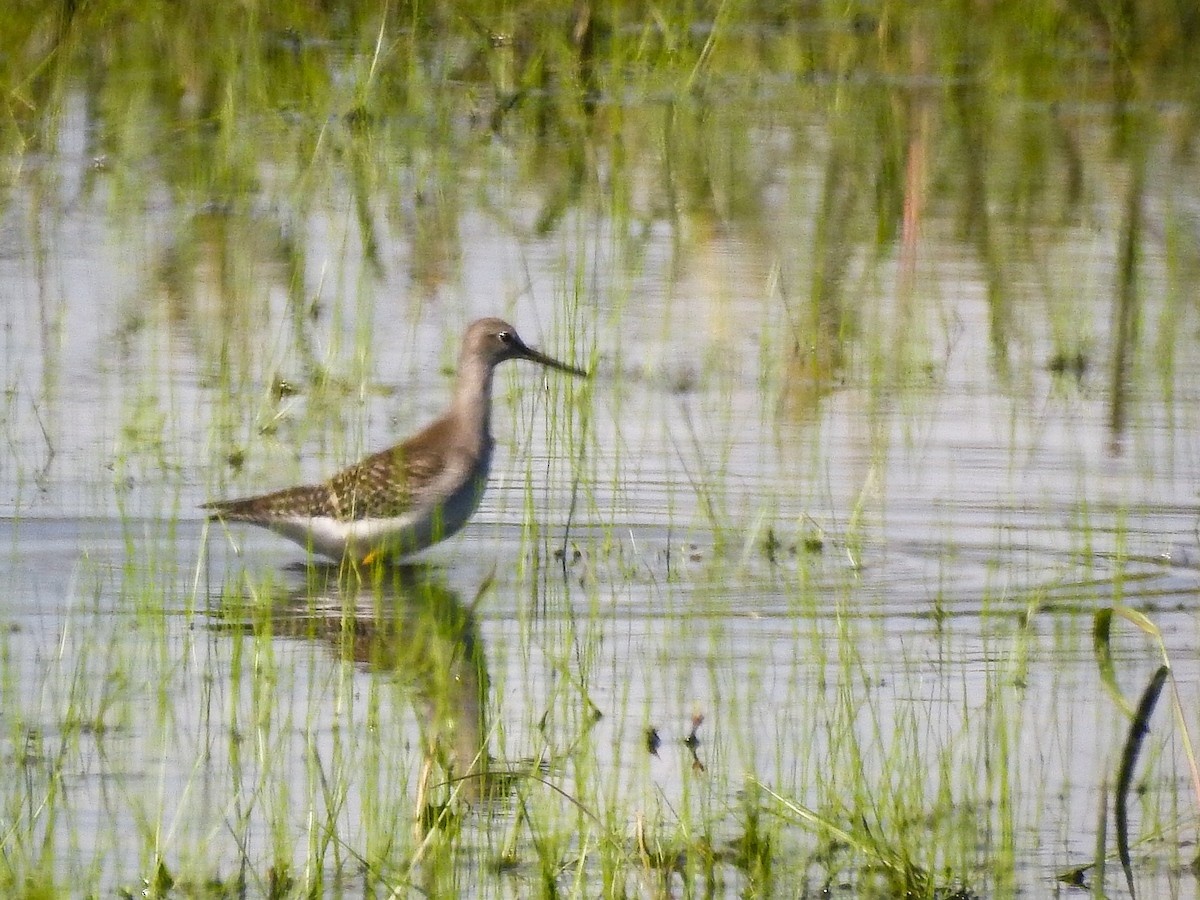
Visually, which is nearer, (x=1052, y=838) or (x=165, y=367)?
(x=1052, y=838)

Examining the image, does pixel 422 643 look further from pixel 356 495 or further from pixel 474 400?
pixel 474 400

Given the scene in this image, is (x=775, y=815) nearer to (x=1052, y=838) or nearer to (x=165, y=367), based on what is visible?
(x=1052, y=838)

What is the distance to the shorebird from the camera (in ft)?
21.5

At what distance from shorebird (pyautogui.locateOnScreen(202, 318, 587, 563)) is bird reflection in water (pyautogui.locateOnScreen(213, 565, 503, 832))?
9 centimetres

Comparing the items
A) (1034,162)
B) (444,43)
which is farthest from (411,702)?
(444,43)

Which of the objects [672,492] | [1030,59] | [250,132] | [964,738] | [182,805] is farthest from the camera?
[1030,59]

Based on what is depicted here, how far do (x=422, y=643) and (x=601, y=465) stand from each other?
5.18 feet

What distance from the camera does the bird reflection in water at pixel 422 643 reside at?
4.52 meters

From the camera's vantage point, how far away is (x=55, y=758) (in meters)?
4.65

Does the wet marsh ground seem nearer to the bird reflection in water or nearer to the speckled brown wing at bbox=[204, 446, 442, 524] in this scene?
the bird reflection in water

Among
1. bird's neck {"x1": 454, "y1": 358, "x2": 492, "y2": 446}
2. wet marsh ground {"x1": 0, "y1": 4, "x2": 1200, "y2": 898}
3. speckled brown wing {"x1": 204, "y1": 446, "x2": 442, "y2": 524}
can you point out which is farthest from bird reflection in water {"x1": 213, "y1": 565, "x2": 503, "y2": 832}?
bird's neck {"x1": 454, "y1": 358, "x2": 492, "y2": 446}

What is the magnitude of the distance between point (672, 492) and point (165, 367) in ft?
6.01

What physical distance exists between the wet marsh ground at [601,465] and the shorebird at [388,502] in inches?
5.5

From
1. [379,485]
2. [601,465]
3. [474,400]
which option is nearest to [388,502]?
[379,485]
